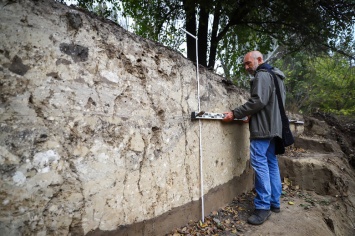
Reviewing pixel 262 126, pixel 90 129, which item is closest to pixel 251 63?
pixel 262 126

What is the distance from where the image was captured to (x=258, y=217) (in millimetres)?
2420

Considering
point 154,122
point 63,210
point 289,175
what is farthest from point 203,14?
point 63,210

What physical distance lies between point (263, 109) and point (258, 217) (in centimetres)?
118

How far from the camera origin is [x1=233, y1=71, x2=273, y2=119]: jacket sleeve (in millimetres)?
2424

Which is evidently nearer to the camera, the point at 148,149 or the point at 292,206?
the point at 148,149

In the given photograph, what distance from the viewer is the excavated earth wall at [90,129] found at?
128cm

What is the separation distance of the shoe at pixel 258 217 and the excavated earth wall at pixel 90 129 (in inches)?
22.4

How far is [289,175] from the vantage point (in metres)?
3.67

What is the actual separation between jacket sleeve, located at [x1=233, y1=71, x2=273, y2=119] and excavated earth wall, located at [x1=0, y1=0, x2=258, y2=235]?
571 millimetres

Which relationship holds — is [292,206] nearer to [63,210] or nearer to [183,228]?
[183,228]

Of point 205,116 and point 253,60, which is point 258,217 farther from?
point 253,60

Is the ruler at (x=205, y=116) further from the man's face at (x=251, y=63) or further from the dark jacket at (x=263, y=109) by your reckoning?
the man's face at (x=251, y=63)

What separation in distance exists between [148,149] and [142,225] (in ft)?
2.03

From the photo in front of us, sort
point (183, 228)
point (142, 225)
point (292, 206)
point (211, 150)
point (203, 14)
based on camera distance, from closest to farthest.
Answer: point (142, 225), point (183, 228), point (211, 150), point (292, 206), point (203, 14)
